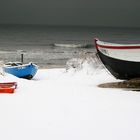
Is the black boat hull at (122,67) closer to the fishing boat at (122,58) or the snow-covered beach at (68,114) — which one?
the fishing boat at (122,58)

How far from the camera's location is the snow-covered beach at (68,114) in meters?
7.35

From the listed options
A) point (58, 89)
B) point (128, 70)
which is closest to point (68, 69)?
point (128, 70)

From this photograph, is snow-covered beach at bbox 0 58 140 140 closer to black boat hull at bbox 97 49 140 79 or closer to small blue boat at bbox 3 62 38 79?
black boat hull at bbox 97 49 140 79

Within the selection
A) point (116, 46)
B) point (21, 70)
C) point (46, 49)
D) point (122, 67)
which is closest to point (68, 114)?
point (116, 46)

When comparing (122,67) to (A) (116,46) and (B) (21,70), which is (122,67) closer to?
(A) (116,46)

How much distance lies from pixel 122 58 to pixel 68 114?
6.99m

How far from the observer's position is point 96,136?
23.8 ft

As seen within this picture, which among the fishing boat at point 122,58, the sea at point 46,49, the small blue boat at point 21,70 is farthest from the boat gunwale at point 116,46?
the sea at point 46,49

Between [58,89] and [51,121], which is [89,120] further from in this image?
[58,89]

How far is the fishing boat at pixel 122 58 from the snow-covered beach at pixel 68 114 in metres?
2.87

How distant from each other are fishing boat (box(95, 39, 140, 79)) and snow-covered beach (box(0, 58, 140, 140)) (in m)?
2.87

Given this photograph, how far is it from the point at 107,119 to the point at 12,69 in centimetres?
1285

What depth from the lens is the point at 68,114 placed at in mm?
8820

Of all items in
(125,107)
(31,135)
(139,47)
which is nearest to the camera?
(31,135)
